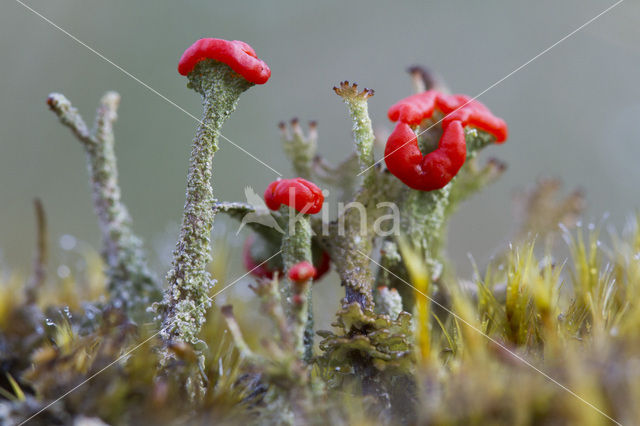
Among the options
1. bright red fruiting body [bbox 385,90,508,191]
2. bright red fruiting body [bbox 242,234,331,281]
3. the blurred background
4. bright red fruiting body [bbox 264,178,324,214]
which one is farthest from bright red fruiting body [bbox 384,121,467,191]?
the blurred background

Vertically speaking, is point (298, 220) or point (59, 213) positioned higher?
point (59, 213)

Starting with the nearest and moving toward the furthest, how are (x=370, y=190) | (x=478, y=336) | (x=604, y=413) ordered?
(x=604, y=413) → (x=478, y=336) → (x=370, y=190)

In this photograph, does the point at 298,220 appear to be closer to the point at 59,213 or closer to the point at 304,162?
the point at 304,162

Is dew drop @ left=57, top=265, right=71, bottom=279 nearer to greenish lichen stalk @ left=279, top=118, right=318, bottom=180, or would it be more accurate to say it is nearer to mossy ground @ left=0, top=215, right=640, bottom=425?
mossy ground @ left=0, top=215, right=640, bottom=425

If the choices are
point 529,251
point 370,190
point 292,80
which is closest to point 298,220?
point 370,190

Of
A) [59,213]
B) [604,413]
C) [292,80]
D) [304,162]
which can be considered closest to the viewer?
[604,413]

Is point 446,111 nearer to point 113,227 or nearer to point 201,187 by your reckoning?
point 201,187

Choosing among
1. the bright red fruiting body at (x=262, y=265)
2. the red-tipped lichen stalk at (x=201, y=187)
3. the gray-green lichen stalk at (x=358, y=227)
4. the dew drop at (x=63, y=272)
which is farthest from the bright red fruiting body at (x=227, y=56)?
the dew drop at (x=63, y=272)
